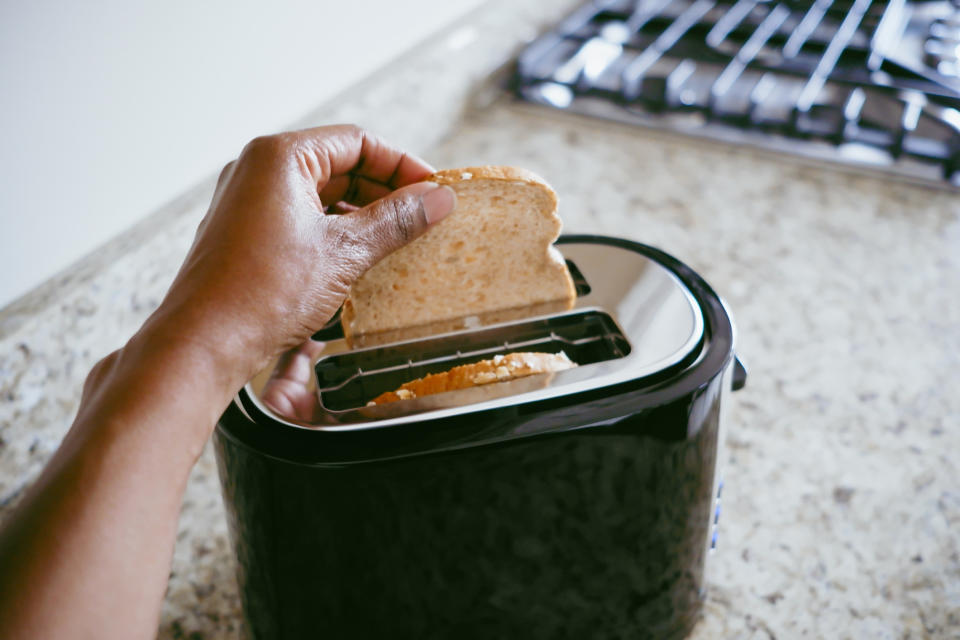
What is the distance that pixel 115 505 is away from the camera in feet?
1.25

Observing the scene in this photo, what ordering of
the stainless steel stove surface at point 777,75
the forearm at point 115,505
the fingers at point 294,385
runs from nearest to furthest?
the forearm at point 115,505, the fingers at point 294,385, the stainless steel stove surface at point 777,75

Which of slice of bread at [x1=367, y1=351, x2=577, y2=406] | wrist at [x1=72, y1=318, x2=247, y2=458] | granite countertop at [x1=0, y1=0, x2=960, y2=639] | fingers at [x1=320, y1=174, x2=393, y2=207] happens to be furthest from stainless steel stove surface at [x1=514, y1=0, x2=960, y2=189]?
wrist at [x1=72, y1=318, x2=247, y2=458]

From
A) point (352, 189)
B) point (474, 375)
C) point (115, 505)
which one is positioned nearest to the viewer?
point (115, 505)

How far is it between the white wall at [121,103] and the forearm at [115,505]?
0.33 m

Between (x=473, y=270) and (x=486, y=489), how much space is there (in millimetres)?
182

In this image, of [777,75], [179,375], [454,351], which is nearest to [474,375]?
[454,351]

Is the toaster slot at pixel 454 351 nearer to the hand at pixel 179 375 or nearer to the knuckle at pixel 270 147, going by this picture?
the hand at pixel 179 375

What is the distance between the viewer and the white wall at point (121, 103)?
0.65 metres

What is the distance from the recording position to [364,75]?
1.09 metres

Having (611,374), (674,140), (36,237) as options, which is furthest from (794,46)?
(36,237)

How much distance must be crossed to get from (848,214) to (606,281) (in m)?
0.67

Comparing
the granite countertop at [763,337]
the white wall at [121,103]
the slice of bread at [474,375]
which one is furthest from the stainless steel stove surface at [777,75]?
the slice of bread at [474,375]

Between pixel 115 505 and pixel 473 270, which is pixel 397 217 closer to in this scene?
pixel 473 270

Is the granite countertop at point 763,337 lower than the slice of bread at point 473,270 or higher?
lower
